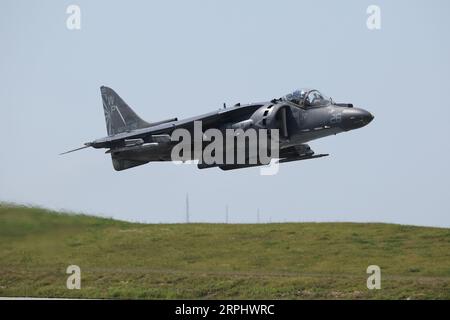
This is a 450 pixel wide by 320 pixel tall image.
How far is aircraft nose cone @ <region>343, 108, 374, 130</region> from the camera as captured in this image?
3034 cm

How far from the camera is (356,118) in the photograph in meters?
30.4

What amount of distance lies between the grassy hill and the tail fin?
4048mm

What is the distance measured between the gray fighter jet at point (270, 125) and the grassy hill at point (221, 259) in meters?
3.88

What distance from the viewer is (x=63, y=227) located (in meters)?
34.8

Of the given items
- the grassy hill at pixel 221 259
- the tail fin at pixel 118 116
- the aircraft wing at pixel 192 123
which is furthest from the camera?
the tail fin at pixel 118 116

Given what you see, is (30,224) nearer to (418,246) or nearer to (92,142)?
(92,142)

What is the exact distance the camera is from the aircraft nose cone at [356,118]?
30344 mm

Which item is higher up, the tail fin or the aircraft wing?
the tail fin

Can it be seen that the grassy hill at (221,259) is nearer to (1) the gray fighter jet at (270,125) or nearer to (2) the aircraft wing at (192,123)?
(2) the aircraft wing at (192,123)
